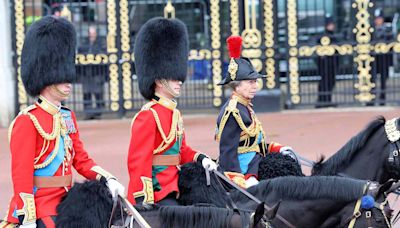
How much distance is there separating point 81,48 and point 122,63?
0.69 m

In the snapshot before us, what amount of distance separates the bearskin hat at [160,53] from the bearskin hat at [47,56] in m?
0.69

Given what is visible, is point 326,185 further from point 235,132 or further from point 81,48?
point 81,48

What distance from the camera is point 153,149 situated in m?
5.16

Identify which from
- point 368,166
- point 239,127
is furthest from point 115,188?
point 368,166

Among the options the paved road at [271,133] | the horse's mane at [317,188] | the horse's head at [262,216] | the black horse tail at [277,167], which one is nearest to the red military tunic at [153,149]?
the black horse tail at [277,167]

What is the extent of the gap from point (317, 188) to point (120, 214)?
37.3 inches

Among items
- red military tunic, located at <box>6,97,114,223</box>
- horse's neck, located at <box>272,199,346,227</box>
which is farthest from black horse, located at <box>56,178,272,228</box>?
horse's neck, located at <box>272,199,346,227</box>

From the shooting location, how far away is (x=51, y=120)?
4621 millimetres

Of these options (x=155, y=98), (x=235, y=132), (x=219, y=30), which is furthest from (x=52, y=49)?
(x=219, y=30)

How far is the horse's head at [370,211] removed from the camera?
426cm

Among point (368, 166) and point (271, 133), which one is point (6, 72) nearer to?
point (271, 133)

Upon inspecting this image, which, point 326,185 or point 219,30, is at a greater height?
point 219,30

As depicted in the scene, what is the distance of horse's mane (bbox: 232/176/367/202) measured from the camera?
439 centimetres

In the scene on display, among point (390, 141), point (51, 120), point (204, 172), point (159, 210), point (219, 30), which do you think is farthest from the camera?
point (219, 30)
